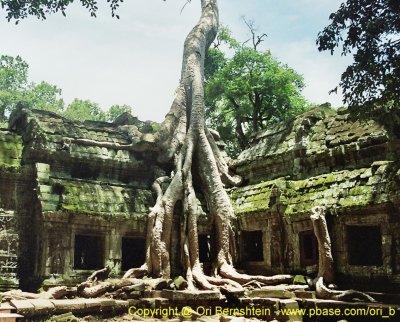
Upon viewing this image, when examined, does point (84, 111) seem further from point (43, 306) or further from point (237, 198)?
point (43, 306)

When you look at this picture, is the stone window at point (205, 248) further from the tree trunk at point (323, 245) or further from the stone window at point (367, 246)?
the stone window at point (367, 246)

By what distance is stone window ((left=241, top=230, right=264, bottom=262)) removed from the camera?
13.5 metres

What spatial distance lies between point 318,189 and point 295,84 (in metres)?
14.1

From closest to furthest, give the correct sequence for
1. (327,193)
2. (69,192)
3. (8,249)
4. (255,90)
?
(327,193)
(8,249)
(69,192)
(255,90)

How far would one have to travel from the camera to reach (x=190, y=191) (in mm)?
13148

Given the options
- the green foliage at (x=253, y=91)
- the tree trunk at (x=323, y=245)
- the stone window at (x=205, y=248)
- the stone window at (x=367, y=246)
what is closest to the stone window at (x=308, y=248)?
the tree trunk at (x=323, y=245)

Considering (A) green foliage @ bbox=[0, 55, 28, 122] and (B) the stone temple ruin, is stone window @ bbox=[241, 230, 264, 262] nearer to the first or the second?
(B) the stone temple ruin

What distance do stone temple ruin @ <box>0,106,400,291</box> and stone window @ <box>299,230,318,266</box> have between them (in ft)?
0.09

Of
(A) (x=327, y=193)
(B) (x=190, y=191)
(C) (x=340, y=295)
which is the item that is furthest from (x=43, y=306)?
(A) (x=327, y=193)

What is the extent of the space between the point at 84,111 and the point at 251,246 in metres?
23.5

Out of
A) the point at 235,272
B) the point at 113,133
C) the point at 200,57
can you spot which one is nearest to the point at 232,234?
the point at 235,272

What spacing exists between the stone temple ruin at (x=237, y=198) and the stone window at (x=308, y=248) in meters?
0.03

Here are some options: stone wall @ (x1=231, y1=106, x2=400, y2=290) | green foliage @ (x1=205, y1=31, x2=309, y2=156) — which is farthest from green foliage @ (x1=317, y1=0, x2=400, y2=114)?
green foliage @ (x1=205, y1=31, x2=309, y2=156)

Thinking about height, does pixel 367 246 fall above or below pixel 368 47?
below
